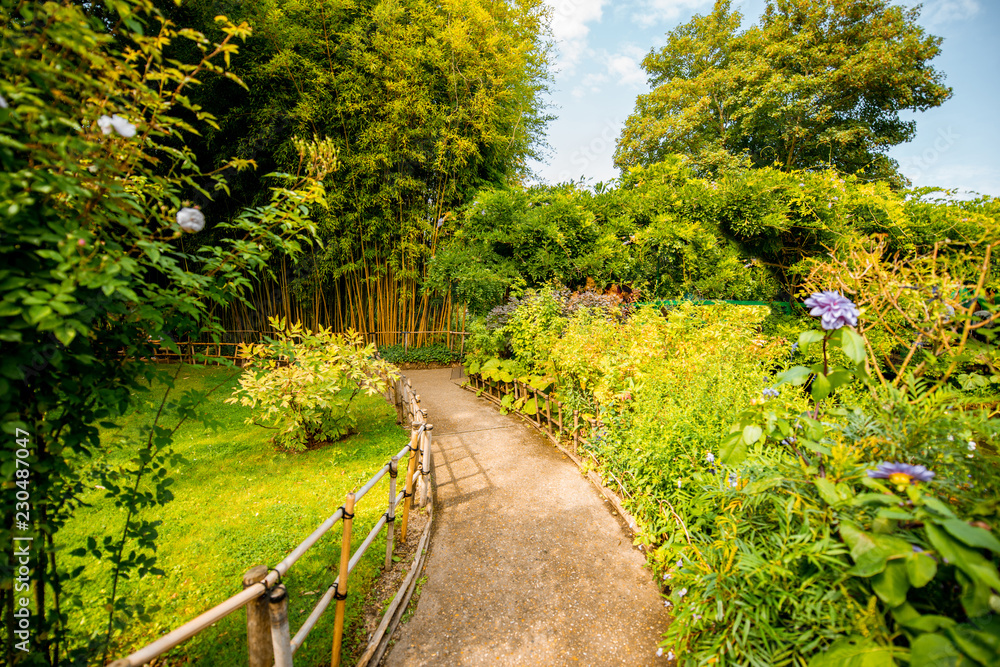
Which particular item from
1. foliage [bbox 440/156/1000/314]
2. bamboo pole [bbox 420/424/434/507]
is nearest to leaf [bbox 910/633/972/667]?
bamboo pole [bbox 420/424/434/507]

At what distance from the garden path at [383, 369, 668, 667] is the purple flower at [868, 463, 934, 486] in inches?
63.0

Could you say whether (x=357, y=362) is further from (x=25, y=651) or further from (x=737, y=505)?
(x=737, y=505)

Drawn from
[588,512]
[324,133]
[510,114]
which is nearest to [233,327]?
[324,133]

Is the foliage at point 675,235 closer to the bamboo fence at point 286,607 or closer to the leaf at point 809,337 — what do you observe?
the bamboo fence at point 286,607

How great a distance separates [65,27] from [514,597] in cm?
314

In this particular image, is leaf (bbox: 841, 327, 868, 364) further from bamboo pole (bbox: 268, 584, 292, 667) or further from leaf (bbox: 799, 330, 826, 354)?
bamboo pole (bbox: 268, 584, 292, 667)

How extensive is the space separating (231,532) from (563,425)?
11.5ft

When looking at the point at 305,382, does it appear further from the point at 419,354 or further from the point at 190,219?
the point at 419,354

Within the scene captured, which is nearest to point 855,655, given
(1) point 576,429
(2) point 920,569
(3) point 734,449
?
(2) point 920,569

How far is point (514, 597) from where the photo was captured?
244cm

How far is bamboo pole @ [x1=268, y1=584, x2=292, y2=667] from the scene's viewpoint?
143cm

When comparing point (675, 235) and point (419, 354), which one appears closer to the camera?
point (675, 235)

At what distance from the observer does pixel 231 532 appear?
3.26m

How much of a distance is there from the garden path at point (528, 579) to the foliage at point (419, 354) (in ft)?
22.2
